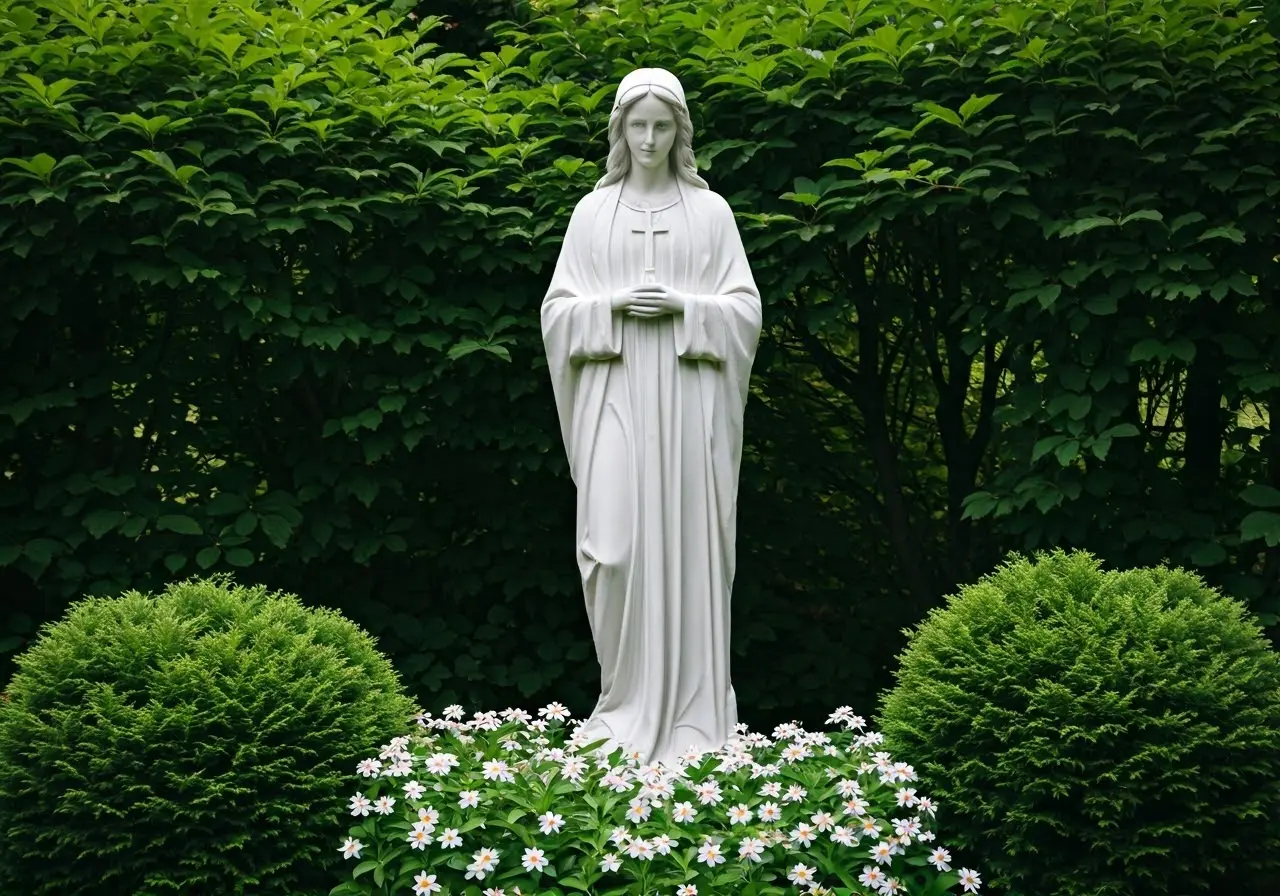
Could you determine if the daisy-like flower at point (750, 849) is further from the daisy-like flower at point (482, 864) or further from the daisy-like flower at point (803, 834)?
the daisy-like flower at point (482, 864)

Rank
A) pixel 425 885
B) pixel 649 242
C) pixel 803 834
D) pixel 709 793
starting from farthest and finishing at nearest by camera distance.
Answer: pixel 649 242 < pixel 709 793 < pixel 803 834 < pixel 425 885

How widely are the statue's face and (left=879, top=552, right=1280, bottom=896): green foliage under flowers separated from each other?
223 cm

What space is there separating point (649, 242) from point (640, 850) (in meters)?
2.38

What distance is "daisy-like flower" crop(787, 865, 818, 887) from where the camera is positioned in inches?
180

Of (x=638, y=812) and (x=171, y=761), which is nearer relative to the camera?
(x=171, y=761)

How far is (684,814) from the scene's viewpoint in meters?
4.80

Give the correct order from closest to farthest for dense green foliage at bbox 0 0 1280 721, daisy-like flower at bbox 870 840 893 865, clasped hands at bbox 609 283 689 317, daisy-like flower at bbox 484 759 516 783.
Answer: daisy-like flower at bbox 870 840 893 865 < daisy-like flower at bbox 484 759 516 783 < clasped hands at bbox 609 283 689 317 < dense green foliage at bbox 0 0 1280 721

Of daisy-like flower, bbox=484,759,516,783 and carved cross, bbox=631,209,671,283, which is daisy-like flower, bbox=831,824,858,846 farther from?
carved cross, bbox=631,209,671,283

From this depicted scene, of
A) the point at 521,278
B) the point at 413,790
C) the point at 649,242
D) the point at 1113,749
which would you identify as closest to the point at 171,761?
Answer: the point at 413,790

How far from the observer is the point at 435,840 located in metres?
4.70

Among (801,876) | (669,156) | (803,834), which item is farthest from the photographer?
(669,156)

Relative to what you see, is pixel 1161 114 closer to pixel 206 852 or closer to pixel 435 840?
pixel 435 840

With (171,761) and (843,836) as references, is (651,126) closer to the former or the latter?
(843,836)

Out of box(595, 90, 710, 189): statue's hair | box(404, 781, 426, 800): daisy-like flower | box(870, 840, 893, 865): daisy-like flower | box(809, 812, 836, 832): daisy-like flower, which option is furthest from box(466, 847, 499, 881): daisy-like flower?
box(595, 90, 710, 189): statue's hair
